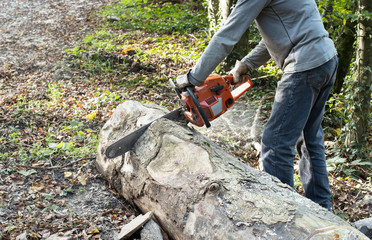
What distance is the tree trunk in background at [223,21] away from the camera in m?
5.92

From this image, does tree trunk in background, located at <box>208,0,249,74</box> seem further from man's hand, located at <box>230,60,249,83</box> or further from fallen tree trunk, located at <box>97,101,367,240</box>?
fallen tree trunk, located at <box>97,101,367,240</box>

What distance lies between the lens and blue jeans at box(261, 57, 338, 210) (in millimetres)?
2736

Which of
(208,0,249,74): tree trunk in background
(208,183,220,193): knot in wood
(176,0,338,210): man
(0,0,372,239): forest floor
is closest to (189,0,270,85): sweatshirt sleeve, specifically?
(176,0,338,210): man

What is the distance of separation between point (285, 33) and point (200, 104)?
941 millimetres

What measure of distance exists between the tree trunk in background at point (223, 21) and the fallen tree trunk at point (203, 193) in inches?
122

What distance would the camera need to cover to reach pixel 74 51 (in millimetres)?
7332

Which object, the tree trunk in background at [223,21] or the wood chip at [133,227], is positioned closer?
the wood chip at [133,227]

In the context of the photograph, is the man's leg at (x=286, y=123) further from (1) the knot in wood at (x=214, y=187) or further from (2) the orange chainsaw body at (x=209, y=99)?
(1) the knot in wood at (x=214, y=187)

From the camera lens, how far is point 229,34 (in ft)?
8.78

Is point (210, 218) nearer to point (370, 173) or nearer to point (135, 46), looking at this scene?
point (370, 173)

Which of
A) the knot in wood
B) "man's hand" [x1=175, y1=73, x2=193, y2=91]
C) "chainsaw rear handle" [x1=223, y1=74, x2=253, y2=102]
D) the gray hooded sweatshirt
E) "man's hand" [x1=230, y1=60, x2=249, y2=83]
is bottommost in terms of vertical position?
the knot in wood

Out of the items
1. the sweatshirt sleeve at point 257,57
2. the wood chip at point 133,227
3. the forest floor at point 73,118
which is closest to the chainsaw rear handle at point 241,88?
the sweatshirt sleeve at point 257,57

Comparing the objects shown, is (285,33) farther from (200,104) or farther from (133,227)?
(133,227)

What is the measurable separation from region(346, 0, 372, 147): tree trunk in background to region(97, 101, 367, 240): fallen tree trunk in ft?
7.03
